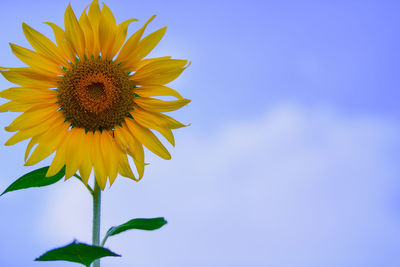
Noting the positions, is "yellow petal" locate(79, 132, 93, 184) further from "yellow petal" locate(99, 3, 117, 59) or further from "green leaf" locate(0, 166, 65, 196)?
"yellow petal" locate(99, 3, 117, 59)

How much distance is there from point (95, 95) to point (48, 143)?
46cm

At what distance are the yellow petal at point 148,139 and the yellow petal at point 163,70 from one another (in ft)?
1.10

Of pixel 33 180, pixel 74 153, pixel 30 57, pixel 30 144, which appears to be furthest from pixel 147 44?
pixel 33 180

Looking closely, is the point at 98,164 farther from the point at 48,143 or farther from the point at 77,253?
the point at 77,253

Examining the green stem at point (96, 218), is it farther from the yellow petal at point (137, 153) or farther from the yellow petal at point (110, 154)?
the yellow petal at point (137, 153)

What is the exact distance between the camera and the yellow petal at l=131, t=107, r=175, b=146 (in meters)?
3.01

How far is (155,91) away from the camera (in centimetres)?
306

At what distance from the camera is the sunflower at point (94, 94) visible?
2.90 m

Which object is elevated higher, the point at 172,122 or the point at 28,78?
the point at 28,78

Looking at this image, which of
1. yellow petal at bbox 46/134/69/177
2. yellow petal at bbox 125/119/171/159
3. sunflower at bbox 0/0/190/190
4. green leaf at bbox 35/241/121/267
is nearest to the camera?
green leaf at bbox 35/241/121/267

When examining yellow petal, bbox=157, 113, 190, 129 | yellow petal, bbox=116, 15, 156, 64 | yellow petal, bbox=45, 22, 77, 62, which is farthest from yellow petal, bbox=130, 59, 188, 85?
yellow petal, bbox=45, 22, 77, 62

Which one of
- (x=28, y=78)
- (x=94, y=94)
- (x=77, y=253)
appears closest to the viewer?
(x=77, y=253)

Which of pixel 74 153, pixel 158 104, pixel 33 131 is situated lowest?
pixel 74 153

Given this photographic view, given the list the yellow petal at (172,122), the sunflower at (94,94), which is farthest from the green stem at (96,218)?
the yellow petal at (172,122)
